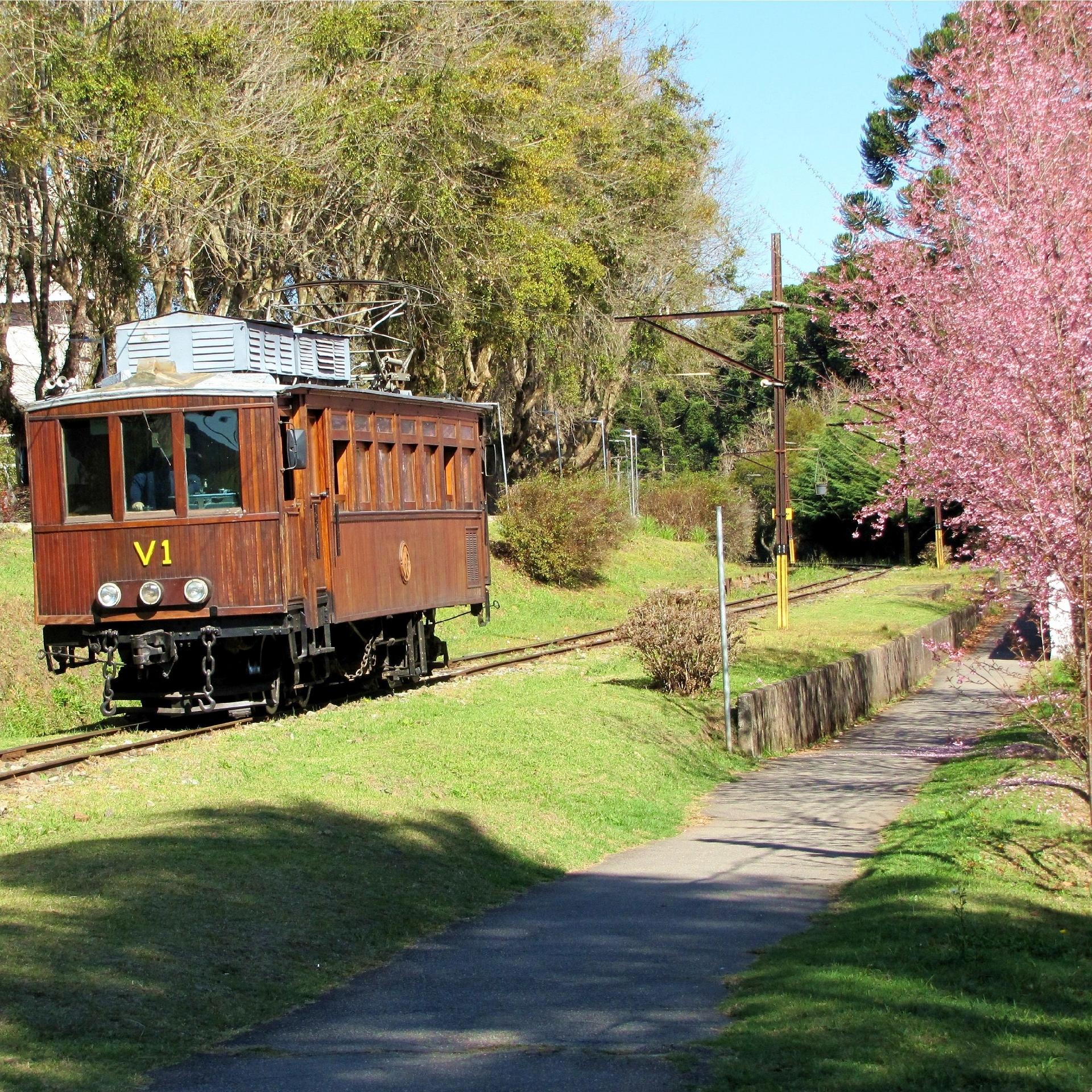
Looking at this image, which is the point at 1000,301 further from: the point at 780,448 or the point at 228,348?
the point at 780,448

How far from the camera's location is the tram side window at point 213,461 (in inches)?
547

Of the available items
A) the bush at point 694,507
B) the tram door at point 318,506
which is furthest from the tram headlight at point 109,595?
the bush at point 694,507

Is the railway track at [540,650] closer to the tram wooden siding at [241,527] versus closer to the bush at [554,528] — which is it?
the bush at [554,528]

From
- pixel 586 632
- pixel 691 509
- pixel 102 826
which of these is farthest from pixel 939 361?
pixel 691 509

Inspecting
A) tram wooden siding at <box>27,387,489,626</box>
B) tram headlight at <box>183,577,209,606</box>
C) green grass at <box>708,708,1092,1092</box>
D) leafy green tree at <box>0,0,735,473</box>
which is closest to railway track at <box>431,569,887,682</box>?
tram wooden siding at <box>27,387,489,626</box>

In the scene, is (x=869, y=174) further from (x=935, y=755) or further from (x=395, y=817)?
(x=395, y=817)

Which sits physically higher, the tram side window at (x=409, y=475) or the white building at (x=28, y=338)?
the white building at (x=28, y=338)

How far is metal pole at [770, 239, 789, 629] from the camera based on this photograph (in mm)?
25094

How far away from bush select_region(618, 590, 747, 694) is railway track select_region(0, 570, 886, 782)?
2641 mm

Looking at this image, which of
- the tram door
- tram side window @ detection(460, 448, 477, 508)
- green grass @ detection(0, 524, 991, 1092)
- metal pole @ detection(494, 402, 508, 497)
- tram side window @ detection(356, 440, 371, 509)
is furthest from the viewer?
metal pole @ detection(494, 402, 508, 497)

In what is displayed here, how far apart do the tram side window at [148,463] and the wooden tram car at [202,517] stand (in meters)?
0.02

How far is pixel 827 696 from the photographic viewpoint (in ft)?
64.1

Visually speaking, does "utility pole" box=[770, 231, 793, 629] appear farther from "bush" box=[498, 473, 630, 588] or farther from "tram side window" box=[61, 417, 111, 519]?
"tram side window" box=[61, 417, 111, 519]

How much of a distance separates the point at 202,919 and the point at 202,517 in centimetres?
690
